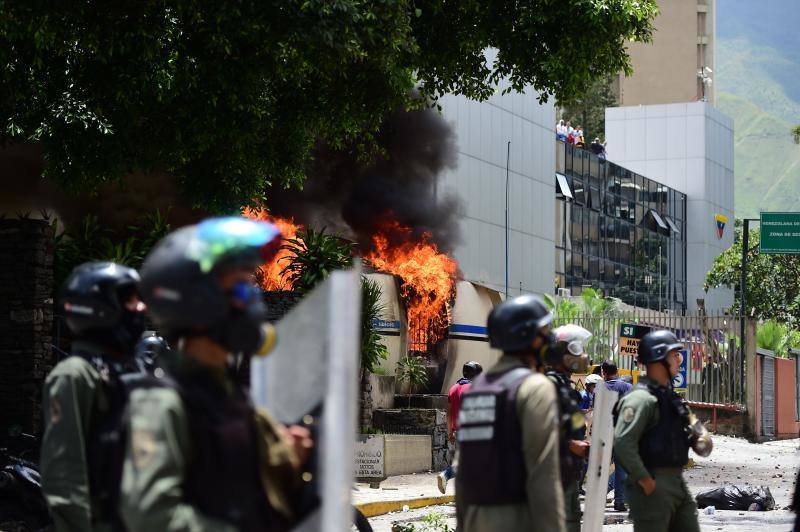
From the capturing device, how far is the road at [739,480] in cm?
1243

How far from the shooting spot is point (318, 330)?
295 cm

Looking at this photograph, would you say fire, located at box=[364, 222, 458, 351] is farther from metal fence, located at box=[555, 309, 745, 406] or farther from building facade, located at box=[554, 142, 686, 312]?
building facade, located at box=[554, 142, 686, 312]

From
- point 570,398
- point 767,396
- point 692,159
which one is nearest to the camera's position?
point 570,398

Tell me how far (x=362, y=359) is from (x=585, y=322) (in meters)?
9.49

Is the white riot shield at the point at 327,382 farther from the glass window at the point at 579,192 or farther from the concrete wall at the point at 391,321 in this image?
the glass window at the point at 579,192

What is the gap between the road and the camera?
12430mm

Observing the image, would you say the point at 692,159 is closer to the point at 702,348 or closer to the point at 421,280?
the point at 702,348

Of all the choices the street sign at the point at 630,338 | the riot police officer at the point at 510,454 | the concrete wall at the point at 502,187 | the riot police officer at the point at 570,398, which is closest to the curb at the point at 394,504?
Result: the street sign at the point at 630,338

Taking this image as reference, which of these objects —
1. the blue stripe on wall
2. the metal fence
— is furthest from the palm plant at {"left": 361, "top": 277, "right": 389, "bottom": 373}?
the metal fence

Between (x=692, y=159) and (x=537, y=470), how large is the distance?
67251mm

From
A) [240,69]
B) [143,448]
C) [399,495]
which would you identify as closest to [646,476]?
[143,448]

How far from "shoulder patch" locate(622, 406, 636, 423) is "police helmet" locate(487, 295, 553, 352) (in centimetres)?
153

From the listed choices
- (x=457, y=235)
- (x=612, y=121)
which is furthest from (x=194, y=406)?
(x=612, y=121)

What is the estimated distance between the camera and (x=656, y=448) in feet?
21.7
